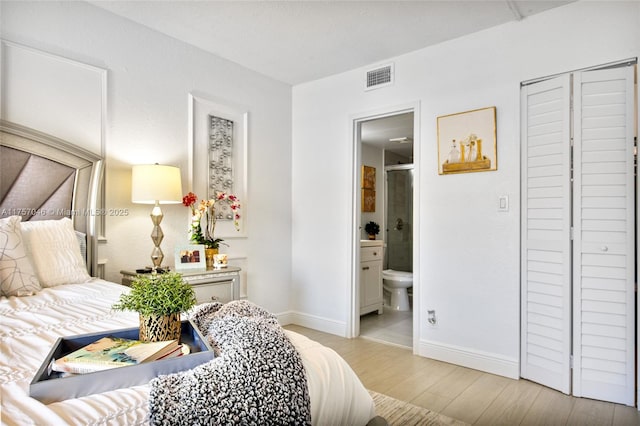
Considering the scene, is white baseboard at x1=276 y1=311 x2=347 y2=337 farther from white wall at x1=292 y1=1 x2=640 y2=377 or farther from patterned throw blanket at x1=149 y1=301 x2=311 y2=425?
patterned throw blanket at x1=149 y1=301 x2=311 y2=425

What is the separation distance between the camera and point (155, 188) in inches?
103

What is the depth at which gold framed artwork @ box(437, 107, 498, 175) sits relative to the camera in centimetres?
284

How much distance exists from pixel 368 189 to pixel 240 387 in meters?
5.19

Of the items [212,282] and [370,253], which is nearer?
[212,282]

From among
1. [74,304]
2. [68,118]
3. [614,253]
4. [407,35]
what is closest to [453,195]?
[614,253]

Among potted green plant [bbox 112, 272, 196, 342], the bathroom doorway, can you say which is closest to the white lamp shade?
potted green plant [bbox 112, 272, 196, 342]

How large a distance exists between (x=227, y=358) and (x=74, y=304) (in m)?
1.15

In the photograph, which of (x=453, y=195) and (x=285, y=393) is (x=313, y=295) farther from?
(x=285, y=393)

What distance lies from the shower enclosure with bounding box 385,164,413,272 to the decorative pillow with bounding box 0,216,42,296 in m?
4.97

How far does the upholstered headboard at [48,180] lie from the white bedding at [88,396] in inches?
24.0

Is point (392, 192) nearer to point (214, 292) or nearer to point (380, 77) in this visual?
point (380, 77)

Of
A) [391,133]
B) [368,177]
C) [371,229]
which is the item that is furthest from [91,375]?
Answer: [368,177]

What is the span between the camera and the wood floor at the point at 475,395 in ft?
7.02

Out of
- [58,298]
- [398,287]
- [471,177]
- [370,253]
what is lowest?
[398,287]
